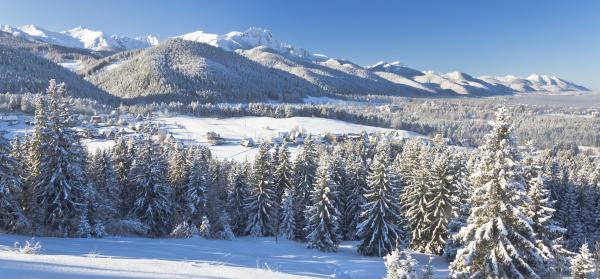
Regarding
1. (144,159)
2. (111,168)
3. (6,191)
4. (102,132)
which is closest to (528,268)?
(6,191)

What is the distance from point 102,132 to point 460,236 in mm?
140283

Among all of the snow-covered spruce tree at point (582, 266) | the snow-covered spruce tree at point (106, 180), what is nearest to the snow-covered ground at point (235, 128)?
the snow-covered spruce tree at point (106, 180)

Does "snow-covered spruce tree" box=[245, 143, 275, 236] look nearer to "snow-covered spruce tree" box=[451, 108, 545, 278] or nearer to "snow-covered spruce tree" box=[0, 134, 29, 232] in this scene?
"snow-covered spruce tree" box=[0, 134, 29, 232]

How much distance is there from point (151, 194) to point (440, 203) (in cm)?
2721

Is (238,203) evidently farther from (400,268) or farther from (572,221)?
(572,221)

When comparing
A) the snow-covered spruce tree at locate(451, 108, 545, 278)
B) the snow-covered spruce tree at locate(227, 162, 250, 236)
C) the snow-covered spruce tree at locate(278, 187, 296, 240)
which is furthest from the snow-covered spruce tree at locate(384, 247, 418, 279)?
the snow-covered spruce tree at locate(227, 162, 250, 236)

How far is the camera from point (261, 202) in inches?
1940

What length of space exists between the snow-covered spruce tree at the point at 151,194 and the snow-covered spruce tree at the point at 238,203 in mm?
9846

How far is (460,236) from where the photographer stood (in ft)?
62.4

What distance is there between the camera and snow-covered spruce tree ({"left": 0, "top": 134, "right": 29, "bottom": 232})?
23688mm

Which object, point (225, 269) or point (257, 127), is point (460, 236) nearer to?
point (225, 269)

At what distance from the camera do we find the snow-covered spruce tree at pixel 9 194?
23.7m

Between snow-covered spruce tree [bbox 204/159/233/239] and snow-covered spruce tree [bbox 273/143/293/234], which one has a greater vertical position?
snow-covered spruce tree [bbox 273/143/293/234]

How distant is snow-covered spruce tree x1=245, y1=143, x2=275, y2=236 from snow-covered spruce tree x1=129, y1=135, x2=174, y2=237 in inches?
378
